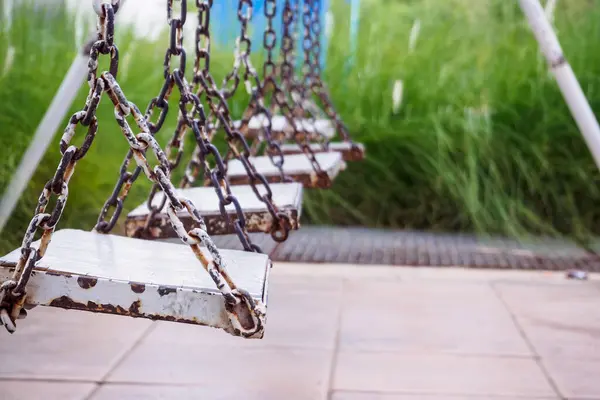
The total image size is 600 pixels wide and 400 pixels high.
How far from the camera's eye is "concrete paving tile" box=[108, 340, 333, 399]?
79.5 inches

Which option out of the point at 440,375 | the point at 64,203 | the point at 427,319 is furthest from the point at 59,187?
the point at 427,319

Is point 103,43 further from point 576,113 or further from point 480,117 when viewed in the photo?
point 480,117

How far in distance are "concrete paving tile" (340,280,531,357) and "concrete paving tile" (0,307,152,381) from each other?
62cm

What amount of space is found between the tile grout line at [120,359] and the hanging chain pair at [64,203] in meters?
0.77

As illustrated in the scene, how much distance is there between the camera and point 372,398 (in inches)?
76.4

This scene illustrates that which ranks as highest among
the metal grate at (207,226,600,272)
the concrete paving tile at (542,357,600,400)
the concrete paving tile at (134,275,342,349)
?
the concrete paving tile at (542,357,600,400)

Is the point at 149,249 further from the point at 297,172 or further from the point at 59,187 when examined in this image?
the point at 297,172

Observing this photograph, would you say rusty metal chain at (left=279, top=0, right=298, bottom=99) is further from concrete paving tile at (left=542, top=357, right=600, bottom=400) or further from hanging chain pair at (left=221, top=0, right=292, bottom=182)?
concrete paving tile at (left=542, top=357, right=600, bottom=400)

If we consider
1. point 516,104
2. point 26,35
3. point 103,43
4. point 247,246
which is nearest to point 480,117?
point 516,104

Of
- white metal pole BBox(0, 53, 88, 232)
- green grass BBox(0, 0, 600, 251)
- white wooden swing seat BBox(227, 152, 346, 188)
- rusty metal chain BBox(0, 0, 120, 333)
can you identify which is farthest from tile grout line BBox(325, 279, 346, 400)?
green grass BBox(0, 0, 600, 251)

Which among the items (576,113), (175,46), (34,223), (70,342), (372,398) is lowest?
(70,342)

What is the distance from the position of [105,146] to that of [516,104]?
2.02 m

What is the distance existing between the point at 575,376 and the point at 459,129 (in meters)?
2.30

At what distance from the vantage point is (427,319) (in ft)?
8.80
